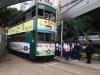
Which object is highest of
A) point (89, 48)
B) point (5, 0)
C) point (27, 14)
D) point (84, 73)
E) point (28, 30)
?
point (5, 0)

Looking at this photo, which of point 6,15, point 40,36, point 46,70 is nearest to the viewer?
point 46,70

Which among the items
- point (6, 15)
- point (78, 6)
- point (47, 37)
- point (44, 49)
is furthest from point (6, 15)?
point (44, 49)

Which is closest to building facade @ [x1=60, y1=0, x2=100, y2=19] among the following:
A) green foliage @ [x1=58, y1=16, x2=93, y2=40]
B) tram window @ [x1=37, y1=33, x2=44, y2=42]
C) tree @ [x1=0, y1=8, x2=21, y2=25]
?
green foliage @ [x1=58, y1=16, x2=93, y2=40]

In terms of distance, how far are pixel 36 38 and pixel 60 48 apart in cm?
361

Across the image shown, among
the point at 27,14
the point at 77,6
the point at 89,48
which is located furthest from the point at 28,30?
the point at 77,6

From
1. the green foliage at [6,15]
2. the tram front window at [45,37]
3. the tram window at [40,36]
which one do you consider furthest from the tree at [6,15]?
the tram window at [40,36]

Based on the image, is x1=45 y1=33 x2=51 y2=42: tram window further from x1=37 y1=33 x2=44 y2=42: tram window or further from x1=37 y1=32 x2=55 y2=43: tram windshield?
x1=37 y1=33 x2=44 y2=42: tram window

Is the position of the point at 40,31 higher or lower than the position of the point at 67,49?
higher

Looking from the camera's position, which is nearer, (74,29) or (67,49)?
(67,49)

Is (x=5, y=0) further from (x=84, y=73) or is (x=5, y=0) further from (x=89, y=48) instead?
(x=84, y=73)

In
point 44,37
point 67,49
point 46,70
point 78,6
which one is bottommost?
point 46,70

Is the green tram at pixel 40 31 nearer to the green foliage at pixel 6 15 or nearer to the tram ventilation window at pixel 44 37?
the tram ventilation window at pixel 44 37

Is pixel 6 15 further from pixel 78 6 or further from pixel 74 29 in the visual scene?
pixel 74 29

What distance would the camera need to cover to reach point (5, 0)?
25.5 meters
